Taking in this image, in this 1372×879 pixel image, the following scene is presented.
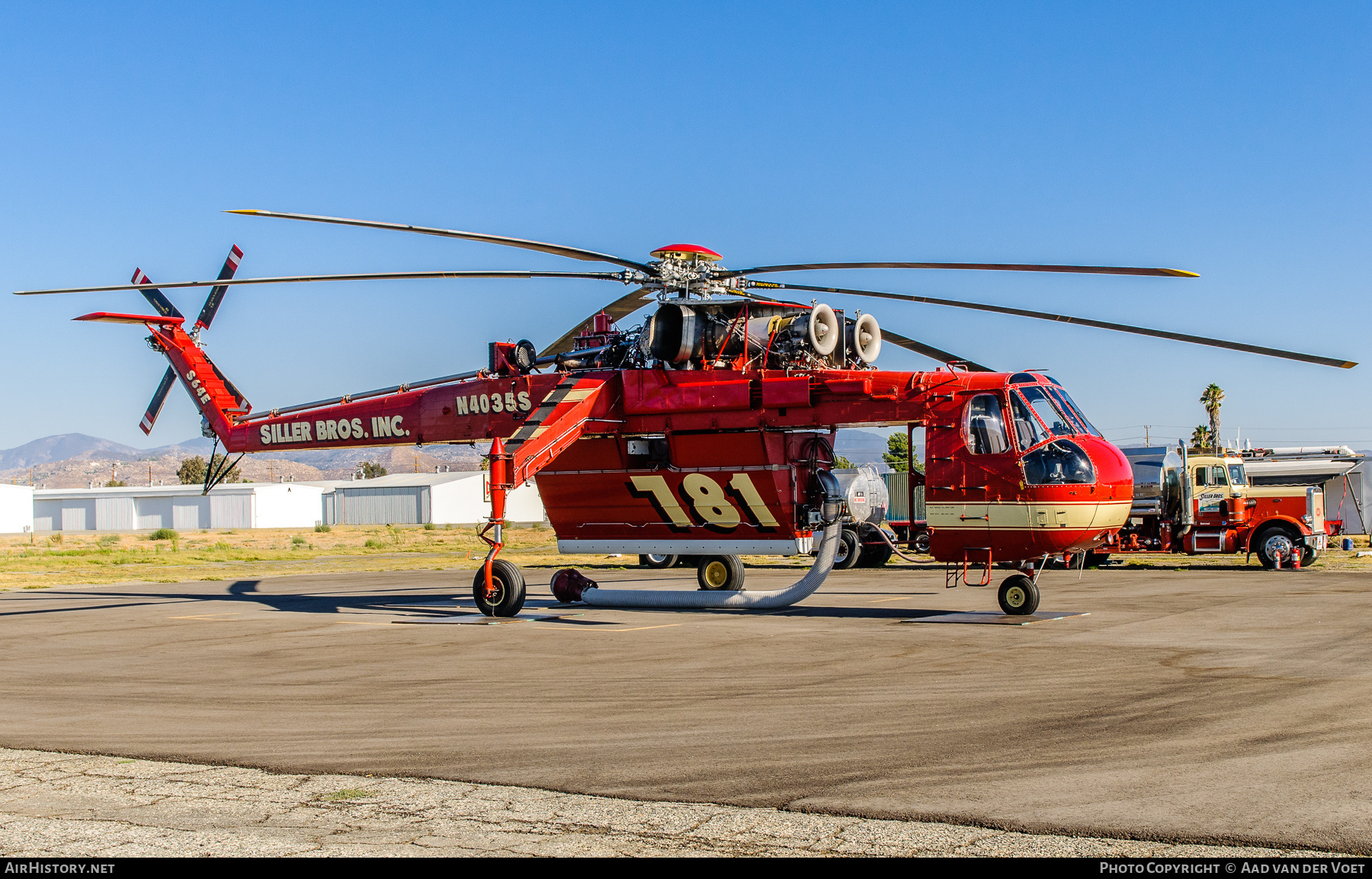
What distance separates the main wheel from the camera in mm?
15867

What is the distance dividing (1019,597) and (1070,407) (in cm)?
282

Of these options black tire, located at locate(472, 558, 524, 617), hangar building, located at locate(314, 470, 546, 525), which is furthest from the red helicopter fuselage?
hangar building, located at locate(314, 470, 546, 525)

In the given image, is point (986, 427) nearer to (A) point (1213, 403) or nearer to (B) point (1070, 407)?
(B) point (1070, 407)

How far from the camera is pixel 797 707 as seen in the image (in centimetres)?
877

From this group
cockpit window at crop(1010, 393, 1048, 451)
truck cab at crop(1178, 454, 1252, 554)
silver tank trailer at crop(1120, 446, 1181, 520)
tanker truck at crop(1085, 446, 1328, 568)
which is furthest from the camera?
silver tank trailer at crop(1120, 446, 1181, 520)

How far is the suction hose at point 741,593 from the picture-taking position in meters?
17.0

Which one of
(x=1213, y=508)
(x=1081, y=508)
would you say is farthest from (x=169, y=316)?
(x=1213, y=508)

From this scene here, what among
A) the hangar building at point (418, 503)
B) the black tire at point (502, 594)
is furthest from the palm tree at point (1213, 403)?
the black tire at point (502, 594)

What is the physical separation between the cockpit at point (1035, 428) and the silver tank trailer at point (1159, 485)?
14204 millimetres

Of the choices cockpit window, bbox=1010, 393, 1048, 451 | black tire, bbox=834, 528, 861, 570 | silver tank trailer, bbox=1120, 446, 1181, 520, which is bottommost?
black tire, bbox=834, 528, 861, 570

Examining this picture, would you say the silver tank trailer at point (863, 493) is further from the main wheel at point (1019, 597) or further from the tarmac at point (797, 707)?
the main wheel at point (1019, 597)

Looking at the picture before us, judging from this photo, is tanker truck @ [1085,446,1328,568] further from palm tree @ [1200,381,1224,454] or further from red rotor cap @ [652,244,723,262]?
palm tree @ [1200,381,1224,454]

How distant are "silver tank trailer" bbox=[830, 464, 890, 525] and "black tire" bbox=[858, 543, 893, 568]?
941 cm

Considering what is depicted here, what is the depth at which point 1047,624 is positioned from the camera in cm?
1499
